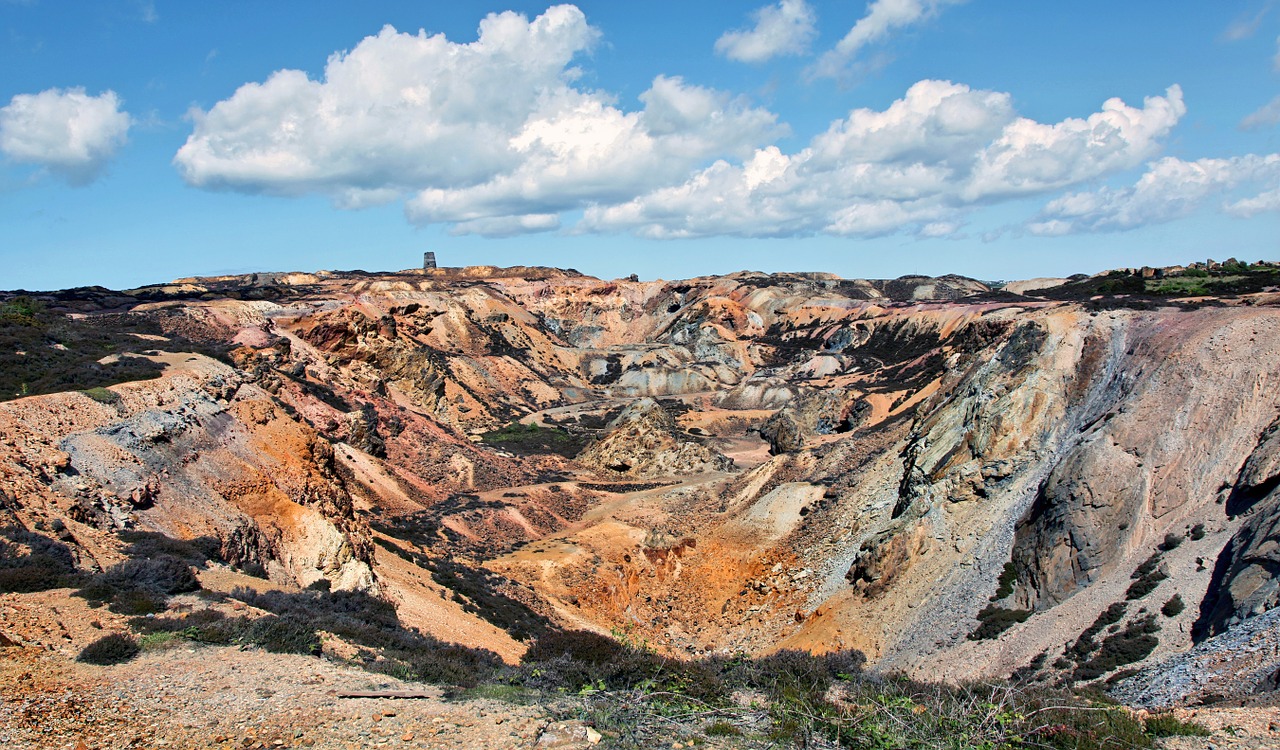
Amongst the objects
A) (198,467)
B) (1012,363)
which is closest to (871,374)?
(1012,363)

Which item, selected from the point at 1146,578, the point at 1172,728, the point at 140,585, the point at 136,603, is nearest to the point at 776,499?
the point at 1146,578

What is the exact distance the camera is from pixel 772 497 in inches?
1401

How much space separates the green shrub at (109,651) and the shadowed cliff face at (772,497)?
7.37 metres

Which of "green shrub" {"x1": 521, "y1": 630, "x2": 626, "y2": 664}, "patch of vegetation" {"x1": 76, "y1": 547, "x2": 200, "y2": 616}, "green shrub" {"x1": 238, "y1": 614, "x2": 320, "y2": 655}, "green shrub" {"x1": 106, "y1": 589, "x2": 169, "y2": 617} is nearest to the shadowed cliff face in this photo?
"patch of vegetation" {"x1": 76, "y1": 547, "x2": 200, "y2": 616}

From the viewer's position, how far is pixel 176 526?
21.1 meters

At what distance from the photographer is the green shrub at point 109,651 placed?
11.1m

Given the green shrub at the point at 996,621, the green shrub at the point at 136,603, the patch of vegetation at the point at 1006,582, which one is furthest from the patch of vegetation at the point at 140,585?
the patch of vegetation at the point at 1006,582

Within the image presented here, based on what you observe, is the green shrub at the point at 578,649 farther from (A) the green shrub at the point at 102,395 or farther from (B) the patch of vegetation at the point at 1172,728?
(A) the green shrub at the point at 102,395

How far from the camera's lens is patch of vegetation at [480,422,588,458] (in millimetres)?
57644

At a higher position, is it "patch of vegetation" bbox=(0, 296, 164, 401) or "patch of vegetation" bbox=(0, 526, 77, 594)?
"patch of vegetation" bbox=(0, 296, 164, 401)

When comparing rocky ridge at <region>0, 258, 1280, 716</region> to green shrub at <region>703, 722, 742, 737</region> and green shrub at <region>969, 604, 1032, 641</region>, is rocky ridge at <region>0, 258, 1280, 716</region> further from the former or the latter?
green shrub at <region>703, 722, 742, 737</region>

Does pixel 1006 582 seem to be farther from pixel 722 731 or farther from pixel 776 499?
pixel 722 731

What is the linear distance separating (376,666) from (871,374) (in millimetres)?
67640

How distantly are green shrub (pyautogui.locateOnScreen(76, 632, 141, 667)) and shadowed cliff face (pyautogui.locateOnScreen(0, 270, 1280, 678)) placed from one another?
24.2ft
